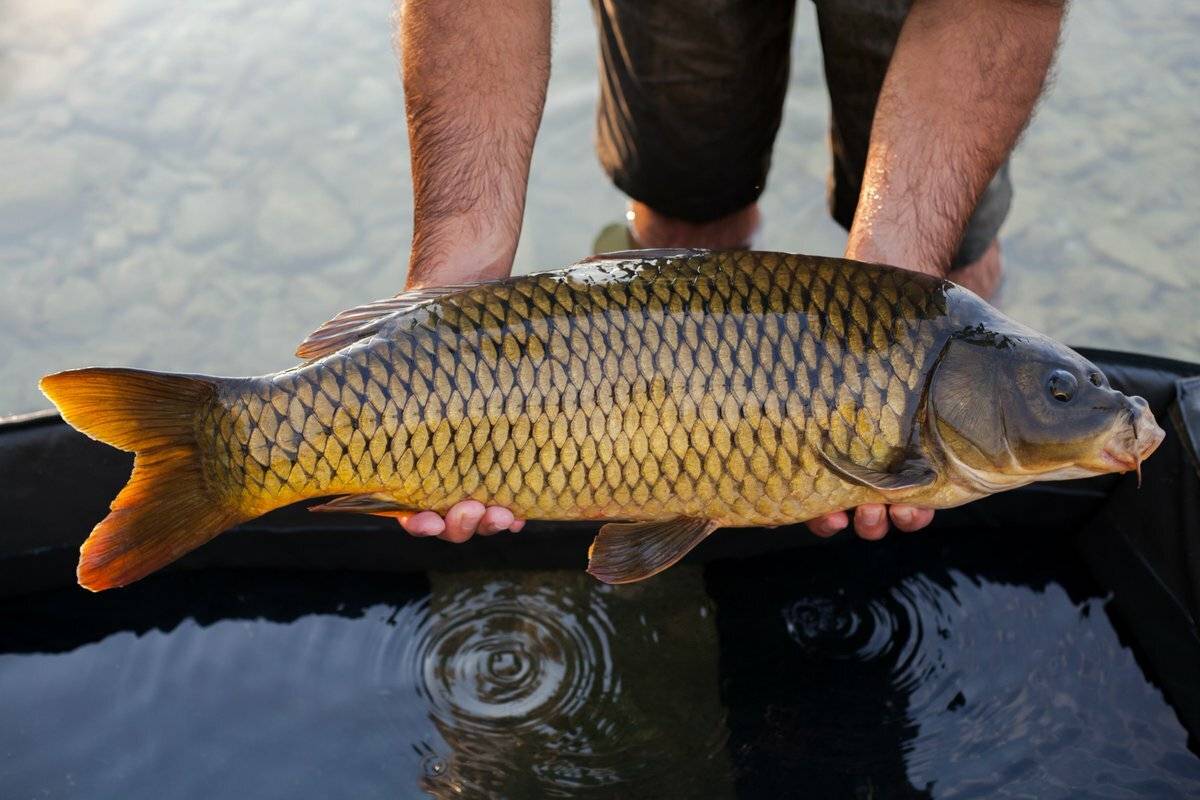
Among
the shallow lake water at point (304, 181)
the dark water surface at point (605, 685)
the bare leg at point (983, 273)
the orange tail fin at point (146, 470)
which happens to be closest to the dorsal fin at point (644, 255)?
the orange tail fin at point (146, 470)

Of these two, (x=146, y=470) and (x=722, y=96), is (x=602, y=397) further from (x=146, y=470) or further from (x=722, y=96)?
(x=722, y=96)

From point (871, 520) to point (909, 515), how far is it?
58 mm

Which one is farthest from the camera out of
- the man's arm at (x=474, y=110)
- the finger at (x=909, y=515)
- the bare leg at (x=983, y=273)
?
the bare leg at (x=983, y=273)

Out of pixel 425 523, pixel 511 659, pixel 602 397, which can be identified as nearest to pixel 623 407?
pixel 602 397

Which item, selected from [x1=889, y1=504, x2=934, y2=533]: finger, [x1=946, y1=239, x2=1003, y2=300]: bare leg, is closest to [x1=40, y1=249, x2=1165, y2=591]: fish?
[x1=889, y1=504, x2=934, y2=533]: finger

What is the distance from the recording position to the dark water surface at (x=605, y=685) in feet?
6.63

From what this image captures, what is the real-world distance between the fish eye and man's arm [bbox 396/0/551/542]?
899mm

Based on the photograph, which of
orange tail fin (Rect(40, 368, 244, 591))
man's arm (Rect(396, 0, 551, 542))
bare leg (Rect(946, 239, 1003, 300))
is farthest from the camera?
bare leg (Rect(946, 239, 1003, 300))

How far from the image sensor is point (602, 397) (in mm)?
1671

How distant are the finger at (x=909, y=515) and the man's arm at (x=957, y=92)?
50 centimetres

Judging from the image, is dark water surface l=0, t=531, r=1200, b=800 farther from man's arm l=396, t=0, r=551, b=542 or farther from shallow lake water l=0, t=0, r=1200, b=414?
shallow lake water l=0, t=0, r=1200, b=414

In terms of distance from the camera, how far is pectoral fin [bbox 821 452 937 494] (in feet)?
5.53

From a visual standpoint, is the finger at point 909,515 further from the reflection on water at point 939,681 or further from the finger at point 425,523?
the finger at point 425,523

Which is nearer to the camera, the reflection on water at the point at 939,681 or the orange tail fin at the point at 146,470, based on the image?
the orange tail fin at the point at 146,470
